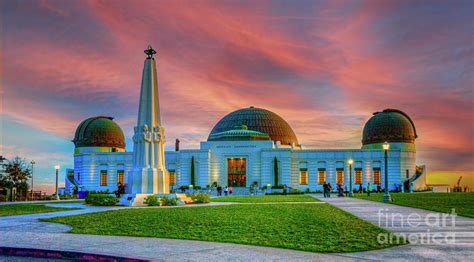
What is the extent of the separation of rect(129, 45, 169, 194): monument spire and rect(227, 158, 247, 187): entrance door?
39536mm

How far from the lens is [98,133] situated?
84.3 m

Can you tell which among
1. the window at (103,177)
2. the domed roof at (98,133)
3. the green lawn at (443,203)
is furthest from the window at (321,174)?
the domed roof at (98,133)

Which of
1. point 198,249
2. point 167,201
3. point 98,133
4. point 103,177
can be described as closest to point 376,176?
point 103,177

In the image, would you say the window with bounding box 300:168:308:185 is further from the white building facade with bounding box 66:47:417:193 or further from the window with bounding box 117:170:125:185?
the window with bounding box 117:170:125:185

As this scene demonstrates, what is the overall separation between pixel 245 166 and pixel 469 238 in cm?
6052

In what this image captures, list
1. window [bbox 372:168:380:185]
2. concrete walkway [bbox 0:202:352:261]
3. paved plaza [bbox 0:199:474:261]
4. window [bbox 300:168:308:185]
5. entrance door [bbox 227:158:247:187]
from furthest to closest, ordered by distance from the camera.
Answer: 1. window [bbox 300:168:308:185]
2. entrance door [bbox 227:158:247:187]
3. window [bbox 372:168:380:185]
4. paved plaza [bbox 0:199:474:261]
5. concrete walkway [bbox 0:202:352:261]

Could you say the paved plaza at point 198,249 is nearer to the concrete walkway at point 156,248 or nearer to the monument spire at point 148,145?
the concrete walkway at point 156,248

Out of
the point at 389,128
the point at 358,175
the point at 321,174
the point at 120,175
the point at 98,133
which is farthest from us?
the point at 98,133

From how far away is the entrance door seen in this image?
71.7m

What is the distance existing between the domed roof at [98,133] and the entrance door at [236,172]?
26.1 metres

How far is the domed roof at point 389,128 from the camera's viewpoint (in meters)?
77.8

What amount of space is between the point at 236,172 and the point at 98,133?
28822 millimetres

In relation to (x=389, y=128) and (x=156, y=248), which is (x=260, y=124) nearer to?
(x=389, y=128)

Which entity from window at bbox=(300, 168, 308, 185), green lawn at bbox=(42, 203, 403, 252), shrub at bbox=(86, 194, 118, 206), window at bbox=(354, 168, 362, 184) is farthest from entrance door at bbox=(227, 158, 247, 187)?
green lawn at bbox=(42, 203, 403, 252)
